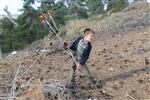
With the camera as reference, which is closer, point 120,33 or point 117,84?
point 117,84

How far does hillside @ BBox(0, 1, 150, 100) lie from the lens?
8.91 meters


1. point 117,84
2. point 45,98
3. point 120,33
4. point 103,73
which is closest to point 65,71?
point 103,73

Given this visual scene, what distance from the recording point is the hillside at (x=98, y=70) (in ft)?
29.2

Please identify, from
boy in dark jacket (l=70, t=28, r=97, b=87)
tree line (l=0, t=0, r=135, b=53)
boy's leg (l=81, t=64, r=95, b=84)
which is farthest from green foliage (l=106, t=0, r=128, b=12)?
boy in dark jacket (l=70, t=28, r=97, b=87)

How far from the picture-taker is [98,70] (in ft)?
35.6

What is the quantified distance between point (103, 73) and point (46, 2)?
25779 mm

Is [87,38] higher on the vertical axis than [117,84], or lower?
higher

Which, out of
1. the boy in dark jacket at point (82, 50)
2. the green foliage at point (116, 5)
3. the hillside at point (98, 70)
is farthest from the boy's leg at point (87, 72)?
the green foliage at point (116, 5)

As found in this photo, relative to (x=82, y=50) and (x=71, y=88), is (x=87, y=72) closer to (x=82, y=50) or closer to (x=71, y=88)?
(x=71, y=88)

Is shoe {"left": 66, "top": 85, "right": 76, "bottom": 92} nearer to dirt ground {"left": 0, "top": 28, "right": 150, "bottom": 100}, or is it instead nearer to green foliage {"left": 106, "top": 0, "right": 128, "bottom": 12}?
dirt ground {"left": 0, "top": 28, "right": 150, "bottom": 100}

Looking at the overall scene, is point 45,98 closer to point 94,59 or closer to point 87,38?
point 87,38

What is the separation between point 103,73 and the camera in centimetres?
1055

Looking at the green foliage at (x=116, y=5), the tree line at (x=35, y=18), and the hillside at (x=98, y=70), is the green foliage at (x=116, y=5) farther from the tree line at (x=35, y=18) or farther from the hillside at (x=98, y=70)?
the hillside at (x=98, y=70)

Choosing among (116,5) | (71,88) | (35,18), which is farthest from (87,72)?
(35,18)
